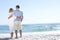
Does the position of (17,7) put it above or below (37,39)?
above

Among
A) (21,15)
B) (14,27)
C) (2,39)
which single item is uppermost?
(21,15)

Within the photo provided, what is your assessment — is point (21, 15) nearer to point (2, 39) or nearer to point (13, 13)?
point (13, 13)

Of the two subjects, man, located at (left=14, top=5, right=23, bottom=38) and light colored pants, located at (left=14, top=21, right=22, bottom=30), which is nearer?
man, located at (left=14, top=5, right=23, bottom=38)

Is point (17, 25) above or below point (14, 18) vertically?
below

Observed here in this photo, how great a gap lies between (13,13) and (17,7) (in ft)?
1.29

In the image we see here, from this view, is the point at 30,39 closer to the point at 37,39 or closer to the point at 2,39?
the point at 37,39

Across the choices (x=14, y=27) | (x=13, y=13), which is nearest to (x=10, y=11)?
(x=13, y=13)

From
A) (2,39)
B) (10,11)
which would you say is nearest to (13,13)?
(10,11)

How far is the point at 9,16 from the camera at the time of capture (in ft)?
32.6

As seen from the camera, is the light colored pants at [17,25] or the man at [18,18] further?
the light colored pants at [17,25]

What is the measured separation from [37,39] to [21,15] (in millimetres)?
1533

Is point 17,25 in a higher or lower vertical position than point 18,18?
lower

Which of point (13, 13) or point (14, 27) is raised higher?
point (13, 13)

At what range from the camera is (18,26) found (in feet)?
33.2
